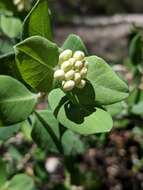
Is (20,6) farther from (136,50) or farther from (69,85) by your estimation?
(69,85)

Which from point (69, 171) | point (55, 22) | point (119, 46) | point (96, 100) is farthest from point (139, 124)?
point (55, 22)

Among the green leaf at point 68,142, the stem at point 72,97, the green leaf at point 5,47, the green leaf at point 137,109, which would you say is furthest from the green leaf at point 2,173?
the stem at point 72,97

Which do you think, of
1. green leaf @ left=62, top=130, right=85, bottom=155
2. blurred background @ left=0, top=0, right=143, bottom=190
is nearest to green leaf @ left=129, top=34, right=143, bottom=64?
blurred background @ left=0, top=0, right=143, bottom=190

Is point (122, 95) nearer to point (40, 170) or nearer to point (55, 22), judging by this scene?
point (40, 170)

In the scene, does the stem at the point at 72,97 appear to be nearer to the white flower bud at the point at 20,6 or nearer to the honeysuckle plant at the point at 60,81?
the honeysuckle plant at the point at 60,81

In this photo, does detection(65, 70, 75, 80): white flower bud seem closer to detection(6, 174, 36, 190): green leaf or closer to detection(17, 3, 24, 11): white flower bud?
detection(17, 3, 24, 11): white flower bud

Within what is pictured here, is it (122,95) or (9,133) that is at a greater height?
(122,95)
